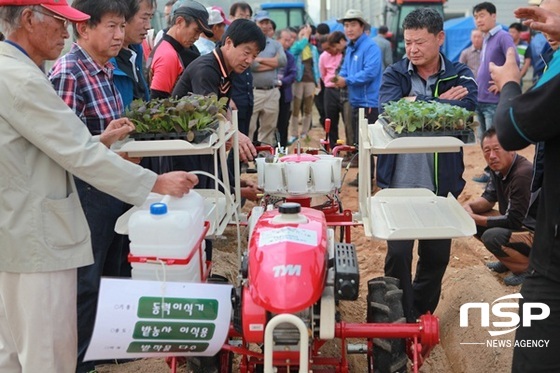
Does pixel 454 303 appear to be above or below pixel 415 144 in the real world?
below

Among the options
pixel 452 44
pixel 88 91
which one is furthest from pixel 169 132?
pixel 452 44

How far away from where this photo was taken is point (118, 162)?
9.51 ft

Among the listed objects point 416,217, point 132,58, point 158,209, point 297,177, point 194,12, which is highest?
point 194,12

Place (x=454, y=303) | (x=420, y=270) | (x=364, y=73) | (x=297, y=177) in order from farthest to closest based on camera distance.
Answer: (x=364, y=73)
(x=454, y=303)
(x=420, y=270)
(x=297, y=177)

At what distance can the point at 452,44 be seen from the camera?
19.0m

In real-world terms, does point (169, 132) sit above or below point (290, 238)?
above

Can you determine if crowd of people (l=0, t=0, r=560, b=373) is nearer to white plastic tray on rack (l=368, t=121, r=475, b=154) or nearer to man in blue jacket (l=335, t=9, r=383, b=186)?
white plastic tray on rack (l=368, t=121, r=475, b=154)

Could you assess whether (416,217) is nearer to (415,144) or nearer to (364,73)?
(415,144)

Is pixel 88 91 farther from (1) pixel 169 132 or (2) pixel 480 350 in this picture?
(2) pixel 480 350

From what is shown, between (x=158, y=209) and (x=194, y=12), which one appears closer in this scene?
(x=158, y=209)

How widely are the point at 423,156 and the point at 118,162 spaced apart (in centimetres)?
201

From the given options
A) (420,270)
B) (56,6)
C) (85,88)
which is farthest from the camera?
(420,270)

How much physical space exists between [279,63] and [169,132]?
22.0ft

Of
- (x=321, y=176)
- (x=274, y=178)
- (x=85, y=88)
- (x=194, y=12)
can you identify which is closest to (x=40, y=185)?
(x=85, y=88)
